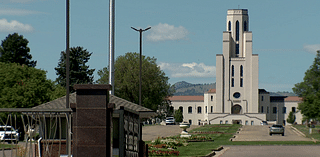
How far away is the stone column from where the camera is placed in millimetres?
12320

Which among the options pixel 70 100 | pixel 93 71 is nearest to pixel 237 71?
pixel 93 71

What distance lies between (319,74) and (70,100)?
180ft

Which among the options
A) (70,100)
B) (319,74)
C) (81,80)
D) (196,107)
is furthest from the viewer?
(196,107)

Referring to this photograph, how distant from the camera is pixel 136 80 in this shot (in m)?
88.8

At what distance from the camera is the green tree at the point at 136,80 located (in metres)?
88.0

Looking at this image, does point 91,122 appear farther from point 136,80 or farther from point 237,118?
point 237,118

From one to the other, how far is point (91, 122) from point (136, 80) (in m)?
76.5

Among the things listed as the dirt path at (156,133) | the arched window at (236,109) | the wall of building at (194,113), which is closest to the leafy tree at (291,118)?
the arched window at (236,109)

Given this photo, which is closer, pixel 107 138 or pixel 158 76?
pixel 107 138

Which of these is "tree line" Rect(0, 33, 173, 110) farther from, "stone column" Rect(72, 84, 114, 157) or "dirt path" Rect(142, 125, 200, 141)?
"stone column" Rect(72, 84, 114, 157)

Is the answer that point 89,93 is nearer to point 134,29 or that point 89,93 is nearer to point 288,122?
point 134,29

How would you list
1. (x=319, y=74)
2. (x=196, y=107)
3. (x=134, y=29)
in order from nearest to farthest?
(x=134, y=29) → (x=319, y=74) → (x=196, y=107)

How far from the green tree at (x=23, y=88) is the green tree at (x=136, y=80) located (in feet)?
95.0

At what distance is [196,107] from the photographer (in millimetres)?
167250
